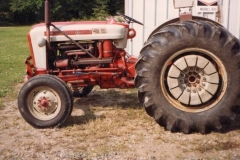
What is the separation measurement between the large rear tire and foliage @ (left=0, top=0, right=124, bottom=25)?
1409 inches

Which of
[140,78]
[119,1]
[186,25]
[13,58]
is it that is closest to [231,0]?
[186,25]

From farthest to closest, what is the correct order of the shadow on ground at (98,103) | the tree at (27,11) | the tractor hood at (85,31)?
the tree at (27,11)
the shadow on ground at (98,103)
the tractor hood at (85,31)

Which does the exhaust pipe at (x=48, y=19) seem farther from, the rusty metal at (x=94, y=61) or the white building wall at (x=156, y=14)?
the white building wall at (x=156, y=14)

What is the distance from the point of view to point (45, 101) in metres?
4.80

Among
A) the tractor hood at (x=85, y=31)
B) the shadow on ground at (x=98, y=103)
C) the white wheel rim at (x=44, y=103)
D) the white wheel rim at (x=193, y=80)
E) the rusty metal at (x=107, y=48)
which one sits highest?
the tractor hood at (x=85, y=31)

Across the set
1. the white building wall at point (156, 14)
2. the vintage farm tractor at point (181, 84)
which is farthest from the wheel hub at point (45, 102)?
the white building wall at point (156, 14)

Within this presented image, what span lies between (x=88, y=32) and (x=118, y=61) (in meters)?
0.63

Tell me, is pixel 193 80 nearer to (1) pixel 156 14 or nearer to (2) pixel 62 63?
(2) pixel 62 63

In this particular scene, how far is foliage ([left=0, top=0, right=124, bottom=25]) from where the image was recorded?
1578 inches

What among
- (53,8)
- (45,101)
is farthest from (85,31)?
(53,8)

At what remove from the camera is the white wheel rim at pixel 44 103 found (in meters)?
4.80

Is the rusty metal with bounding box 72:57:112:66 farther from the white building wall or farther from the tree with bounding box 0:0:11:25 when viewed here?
the tree with bounding box 0:0:11:25

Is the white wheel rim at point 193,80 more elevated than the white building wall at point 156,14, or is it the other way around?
the white building wall at point 156,14

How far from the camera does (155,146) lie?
4.21m
